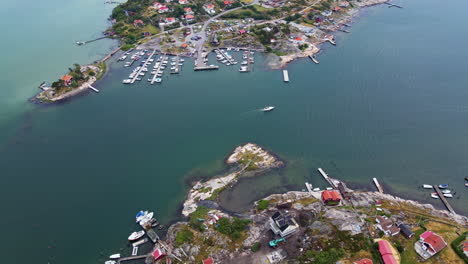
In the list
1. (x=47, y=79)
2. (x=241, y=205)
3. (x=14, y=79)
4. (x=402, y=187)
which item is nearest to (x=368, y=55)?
(x=402, y=187)

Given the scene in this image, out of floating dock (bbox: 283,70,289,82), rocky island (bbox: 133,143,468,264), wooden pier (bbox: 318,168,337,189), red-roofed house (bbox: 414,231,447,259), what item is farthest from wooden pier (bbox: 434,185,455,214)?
floating dock (bbox: 283,70,289,82)

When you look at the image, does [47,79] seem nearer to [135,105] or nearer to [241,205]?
[135,105]

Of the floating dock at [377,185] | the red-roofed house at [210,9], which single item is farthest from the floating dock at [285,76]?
the red-roofed house at [210,9]

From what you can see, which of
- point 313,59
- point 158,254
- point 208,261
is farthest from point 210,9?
point 208,261

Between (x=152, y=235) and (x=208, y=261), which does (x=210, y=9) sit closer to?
(x=152, y=235)

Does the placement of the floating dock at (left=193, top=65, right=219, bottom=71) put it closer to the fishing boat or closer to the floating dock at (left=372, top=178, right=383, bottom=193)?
the fishing boat
